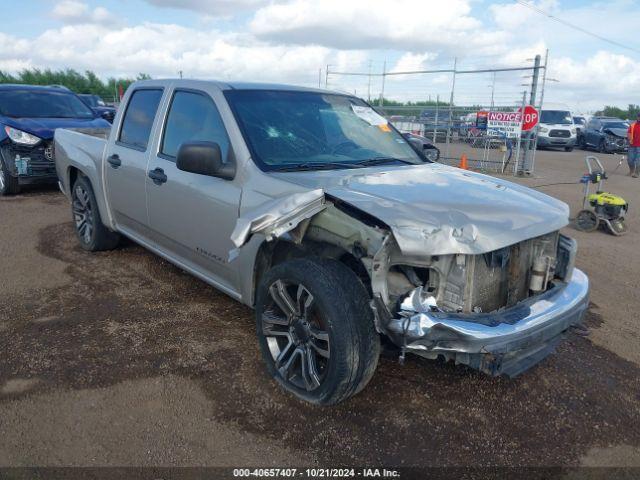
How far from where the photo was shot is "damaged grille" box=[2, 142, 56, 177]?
856 cm

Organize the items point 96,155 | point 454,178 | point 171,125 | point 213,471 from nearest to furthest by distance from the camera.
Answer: point 213,471
point 454,178
point 171,125
point 96,155

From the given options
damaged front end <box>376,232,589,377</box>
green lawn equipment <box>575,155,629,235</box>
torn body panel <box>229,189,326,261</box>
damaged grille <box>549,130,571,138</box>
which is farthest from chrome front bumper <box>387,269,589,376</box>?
damaged grille <box>549,130,571,138</box>

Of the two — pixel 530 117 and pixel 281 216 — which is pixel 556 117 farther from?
pixel 281 216

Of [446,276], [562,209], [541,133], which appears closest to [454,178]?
[562,209]

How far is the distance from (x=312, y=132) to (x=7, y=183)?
22.9ft

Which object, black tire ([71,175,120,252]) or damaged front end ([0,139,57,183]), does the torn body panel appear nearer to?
black tire ([71,175,120,252])

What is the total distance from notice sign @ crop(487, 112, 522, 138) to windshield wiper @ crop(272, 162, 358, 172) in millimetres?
10737

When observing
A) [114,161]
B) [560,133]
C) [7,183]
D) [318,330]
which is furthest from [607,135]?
[318,330]

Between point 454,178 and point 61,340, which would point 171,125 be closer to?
point 61,340

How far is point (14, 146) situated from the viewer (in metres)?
8.52

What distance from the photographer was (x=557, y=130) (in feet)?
78.5

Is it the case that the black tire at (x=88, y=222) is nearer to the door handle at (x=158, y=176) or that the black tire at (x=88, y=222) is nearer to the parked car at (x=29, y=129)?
the door handle at (x=158, y=176)

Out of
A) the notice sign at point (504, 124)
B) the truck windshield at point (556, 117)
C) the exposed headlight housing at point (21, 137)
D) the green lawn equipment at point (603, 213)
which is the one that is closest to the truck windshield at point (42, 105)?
the exposed headlight housing at point (21, 137)

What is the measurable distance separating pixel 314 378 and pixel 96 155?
11.4 feet
